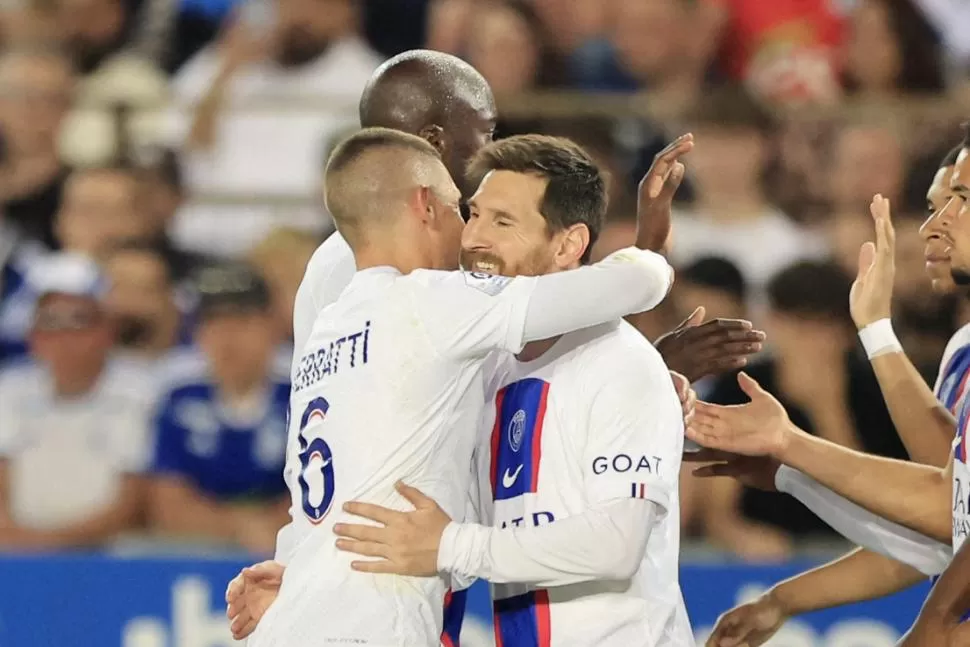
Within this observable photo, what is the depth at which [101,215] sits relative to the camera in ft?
27.9

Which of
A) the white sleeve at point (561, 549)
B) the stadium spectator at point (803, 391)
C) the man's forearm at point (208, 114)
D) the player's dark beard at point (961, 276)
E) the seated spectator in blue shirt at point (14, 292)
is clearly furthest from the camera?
the man's forearm at point (208, 114)

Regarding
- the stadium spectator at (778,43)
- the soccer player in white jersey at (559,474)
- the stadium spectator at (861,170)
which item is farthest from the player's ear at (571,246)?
the stadium spectator at (778,43)

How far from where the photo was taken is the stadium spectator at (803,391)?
7375mm

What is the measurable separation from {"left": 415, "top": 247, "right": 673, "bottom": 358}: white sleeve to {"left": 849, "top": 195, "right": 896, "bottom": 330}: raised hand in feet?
3.98

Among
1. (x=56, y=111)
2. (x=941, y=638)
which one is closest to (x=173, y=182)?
(x=56, y=111)

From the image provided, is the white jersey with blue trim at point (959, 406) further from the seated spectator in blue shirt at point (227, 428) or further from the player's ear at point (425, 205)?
the seated spectator in blue shirt at point (227, 428)

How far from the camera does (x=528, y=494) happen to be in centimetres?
407

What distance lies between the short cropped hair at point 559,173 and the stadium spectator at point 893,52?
5264 millimetres

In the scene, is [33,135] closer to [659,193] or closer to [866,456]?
[659,193]

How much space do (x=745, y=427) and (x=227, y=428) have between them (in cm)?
360

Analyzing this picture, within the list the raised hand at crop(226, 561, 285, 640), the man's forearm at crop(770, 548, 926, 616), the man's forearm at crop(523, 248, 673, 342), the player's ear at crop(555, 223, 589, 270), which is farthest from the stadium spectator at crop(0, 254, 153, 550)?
the man's forearm at crop(523, 248, 673, 342)

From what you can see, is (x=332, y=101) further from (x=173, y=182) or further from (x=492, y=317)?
(x=492, y=317)

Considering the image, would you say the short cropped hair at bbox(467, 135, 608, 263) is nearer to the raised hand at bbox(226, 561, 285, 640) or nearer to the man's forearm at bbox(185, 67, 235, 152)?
the raised hand at bbox(226, 561, 285, 640)

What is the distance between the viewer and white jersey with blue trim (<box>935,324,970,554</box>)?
4215 mm
